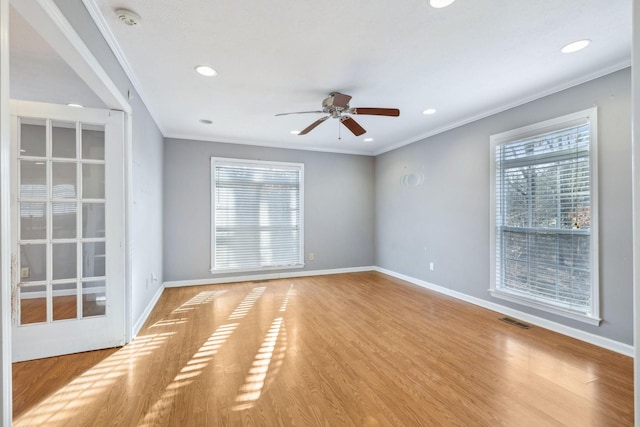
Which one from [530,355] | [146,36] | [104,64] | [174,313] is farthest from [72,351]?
[530,355]

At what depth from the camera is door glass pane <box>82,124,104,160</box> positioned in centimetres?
242

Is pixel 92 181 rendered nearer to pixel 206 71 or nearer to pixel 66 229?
pixel 66 229

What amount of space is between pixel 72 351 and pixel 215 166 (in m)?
3.22

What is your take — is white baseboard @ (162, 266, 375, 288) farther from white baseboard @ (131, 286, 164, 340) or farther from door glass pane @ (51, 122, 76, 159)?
door glass pane @ (51, 122, 76, 159)

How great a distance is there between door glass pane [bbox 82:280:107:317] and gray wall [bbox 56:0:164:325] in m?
0.29

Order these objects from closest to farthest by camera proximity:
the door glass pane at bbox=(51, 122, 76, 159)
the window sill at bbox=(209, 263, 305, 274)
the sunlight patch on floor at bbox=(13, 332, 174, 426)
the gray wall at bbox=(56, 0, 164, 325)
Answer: the sunlight patch on floor at bbox=(13, 332, 174, 426) < the gray wall at bbox=(56, 0, 164, 325) < the door glass pane at bbox=(51, 122, 76, 159) < the window sill at bbox=(209, 263, 305, 274)

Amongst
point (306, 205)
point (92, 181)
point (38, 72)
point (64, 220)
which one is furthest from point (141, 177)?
point (306, 205)

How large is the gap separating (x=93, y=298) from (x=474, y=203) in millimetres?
4517

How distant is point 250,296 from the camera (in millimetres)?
4172

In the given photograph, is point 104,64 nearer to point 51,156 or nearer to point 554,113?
point 51,156

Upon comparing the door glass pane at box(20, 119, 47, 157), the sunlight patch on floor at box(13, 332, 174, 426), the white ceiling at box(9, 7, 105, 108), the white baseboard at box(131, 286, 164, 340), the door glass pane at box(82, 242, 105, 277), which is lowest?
the sunlight patch on floor at box(13, 332, 174, 426)

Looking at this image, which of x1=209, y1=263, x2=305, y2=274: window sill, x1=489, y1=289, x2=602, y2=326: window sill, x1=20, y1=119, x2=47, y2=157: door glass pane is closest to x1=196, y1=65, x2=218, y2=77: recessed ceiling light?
x1=20, y1=119, x2=47, y2=157: door glass pane

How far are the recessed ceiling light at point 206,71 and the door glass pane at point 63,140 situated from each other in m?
1.18

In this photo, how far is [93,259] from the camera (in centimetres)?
245
